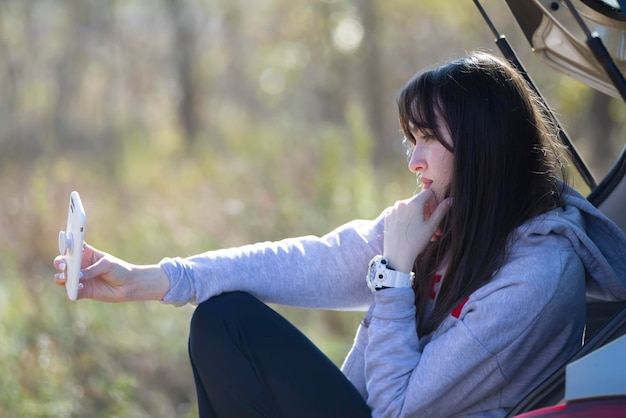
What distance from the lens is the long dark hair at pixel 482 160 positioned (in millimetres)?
2176

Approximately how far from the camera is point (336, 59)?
11.7m

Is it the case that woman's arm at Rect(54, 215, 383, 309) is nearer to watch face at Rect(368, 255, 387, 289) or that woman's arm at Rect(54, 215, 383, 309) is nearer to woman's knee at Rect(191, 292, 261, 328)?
woman's knee at Rect(191, 292, 261, 328)

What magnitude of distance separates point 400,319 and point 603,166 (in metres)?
7.33

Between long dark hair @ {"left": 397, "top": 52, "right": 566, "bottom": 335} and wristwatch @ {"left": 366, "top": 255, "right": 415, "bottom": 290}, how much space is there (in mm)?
113

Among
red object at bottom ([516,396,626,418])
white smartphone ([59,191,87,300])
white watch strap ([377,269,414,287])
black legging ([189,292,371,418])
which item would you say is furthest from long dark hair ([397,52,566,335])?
white smartphone ([59,191,87,300])

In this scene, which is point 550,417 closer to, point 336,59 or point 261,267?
point 261,267

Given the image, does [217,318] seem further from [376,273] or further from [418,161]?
[418,161]

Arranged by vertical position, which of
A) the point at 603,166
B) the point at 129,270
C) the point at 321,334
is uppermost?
the point at 129,270

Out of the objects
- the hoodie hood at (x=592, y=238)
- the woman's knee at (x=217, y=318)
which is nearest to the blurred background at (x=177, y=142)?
the woman's knee at (x=217, y=318)

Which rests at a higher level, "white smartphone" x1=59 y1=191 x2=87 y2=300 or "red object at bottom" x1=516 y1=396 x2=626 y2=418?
"white smartphone" x1=59 y1=191 x2=87 y2=300

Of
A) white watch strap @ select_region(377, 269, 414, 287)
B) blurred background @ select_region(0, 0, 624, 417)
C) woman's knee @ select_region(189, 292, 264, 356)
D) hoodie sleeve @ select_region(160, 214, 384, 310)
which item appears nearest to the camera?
white watch strap @ select_region(377, 269, 414, 287)

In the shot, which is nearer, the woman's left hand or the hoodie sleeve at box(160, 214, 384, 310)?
the woman's left hand

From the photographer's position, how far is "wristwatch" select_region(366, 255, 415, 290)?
7.14 feet

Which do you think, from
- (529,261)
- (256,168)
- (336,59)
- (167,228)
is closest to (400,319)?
(529,261)
